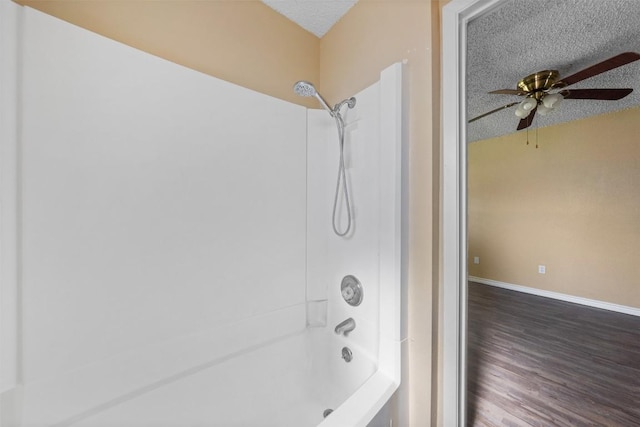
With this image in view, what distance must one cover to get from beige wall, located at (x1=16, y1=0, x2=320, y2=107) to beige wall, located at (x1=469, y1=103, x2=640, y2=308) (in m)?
3.75

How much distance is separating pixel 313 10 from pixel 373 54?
0.48 m

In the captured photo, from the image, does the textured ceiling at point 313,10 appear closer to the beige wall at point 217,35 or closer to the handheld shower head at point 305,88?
the beige wall at point 217,35

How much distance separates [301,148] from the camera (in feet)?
4.59

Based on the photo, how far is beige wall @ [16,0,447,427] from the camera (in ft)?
3.15

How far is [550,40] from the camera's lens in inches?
65.3

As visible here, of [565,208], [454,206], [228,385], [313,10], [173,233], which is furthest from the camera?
[565,208]

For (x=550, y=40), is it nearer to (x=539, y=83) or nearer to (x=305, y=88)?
(x=539, y=83)

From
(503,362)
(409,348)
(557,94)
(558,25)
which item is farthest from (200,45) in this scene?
(503,362)

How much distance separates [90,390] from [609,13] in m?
3.14

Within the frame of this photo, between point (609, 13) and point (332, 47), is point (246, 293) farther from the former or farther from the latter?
point (609, 13)

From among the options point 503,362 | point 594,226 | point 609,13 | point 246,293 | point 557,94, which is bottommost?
point 503,362

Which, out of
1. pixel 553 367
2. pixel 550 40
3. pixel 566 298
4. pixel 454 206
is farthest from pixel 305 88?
pixel 566 298

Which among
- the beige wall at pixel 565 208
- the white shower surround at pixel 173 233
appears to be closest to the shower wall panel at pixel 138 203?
the white shower surround at pixel 173 233

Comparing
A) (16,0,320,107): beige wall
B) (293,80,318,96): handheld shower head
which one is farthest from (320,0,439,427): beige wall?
(16,0,320,107): beige wall
